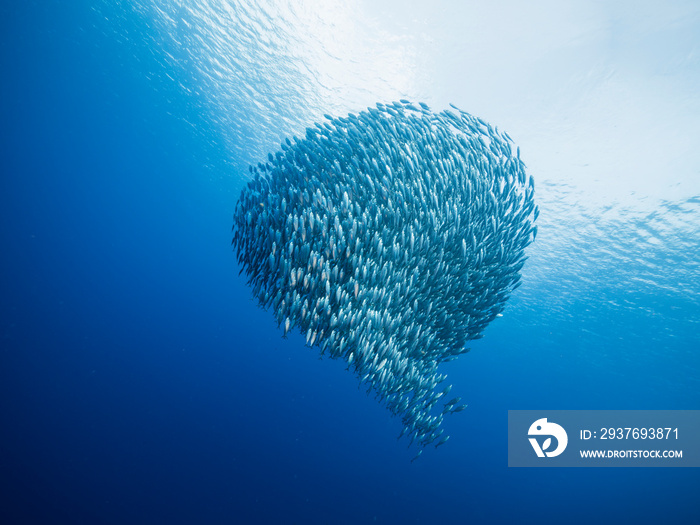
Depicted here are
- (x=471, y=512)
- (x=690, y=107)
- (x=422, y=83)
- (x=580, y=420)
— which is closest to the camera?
(x=690, y=107)

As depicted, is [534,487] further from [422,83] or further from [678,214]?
[422,83]

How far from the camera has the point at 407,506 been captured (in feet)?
71.5

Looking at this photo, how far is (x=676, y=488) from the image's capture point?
39969mm

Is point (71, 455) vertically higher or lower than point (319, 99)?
lower

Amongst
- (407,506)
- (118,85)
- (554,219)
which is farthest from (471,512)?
(118,85)

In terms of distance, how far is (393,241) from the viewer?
5.80m

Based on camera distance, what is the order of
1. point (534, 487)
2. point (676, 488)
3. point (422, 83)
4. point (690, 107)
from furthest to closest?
point (676, 488) → point (534, 487) → point (422, 83) → point (690, 107)

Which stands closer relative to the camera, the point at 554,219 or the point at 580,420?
the point at 554,219

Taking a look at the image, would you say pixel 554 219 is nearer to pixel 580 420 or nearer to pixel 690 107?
pixel 690 107

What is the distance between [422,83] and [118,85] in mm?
20457

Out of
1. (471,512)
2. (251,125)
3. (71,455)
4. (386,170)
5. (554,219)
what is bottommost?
(471,512)

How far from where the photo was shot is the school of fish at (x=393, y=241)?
559 centimetres

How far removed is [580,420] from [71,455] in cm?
5976

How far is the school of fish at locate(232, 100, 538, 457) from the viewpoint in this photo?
5590 millimetres
